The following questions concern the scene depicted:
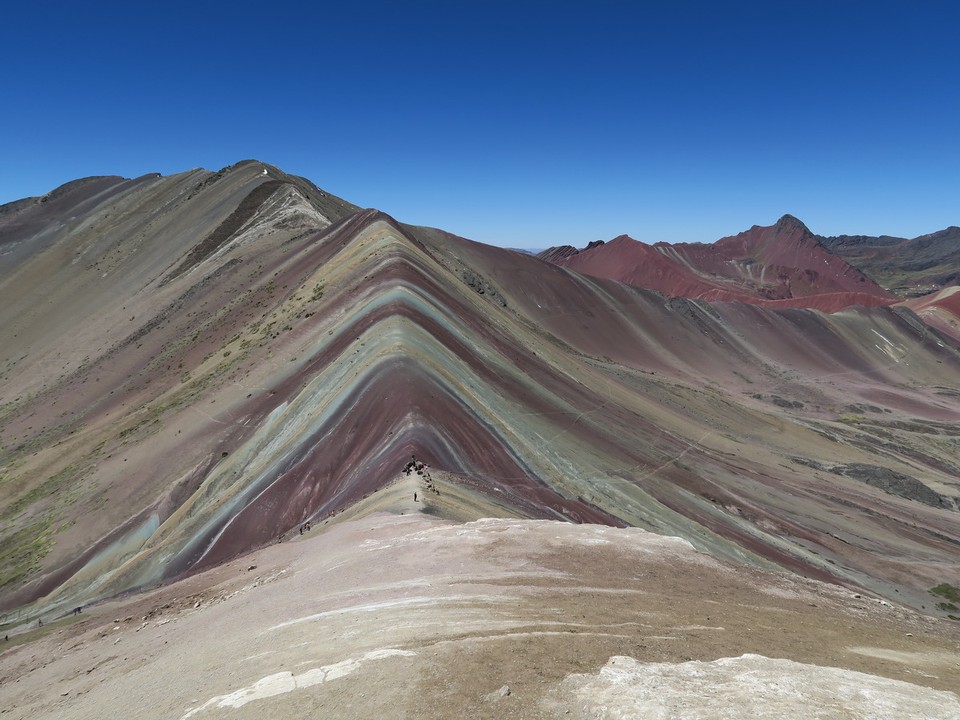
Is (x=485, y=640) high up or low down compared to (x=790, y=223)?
down

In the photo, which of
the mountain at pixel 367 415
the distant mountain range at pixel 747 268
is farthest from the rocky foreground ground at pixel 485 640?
the distant mountain range at pixel 747 268

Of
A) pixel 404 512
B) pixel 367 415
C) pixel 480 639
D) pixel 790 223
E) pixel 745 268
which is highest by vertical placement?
pixel 790 223

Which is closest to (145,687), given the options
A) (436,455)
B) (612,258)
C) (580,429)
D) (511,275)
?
(436,455)

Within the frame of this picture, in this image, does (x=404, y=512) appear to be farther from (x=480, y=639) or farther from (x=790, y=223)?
(x=790, y=223)

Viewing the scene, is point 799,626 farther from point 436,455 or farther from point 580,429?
point 580,429

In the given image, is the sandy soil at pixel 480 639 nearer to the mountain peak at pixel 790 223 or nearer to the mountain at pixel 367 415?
the mountain at pixel 367 415

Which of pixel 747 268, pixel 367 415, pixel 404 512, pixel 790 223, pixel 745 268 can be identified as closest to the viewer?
pixel 404 512

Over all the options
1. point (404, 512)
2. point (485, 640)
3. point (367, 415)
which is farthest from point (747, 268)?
point (485, 640)
